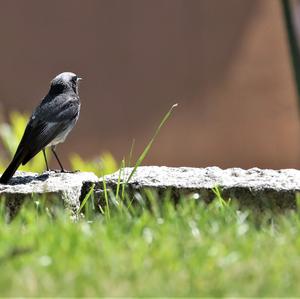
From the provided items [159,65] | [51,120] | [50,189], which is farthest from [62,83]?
[159,65]

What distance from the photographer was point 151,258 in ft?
12.1

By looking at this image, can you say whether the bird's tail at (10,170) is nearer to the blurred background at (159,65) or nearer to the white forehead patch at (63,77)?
the white forehead patch at (63,77)

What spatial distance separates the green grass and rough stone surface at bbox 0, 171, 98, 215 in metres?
0.67

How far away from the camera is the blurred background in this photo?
1257 cm

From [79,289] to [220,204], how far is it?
1.58m

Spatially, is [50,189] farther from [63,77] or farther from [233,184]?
[63,77]

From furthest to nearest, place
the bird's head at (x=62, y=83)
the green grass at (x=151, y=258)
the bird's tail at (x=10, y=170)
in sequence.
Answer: the bird's head at (x=62, y=83) < the bird's tail at (x=10, y=170) < the green grass at (x=151, y=258)

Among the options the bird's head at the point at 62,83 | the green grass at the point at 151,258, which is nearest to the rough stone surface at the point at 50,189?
the green grass at the point at 151,258

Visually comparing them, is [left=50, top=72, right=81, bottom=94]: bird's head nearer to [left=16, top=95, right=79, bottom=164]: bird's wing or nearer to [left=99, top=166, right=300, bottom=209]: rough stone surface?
[left=16, top=95, right=79, bottom=164]: bird's wing

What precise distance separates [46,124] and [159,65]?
21.7ft

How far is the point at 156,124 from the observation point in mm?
12453

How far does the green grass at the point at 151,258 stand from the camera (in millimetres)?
3400

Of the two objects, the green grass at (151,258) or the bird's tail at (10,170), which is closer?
the green grass at (151,258)

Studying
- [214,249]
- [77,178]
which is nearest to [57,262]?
[214,249]
